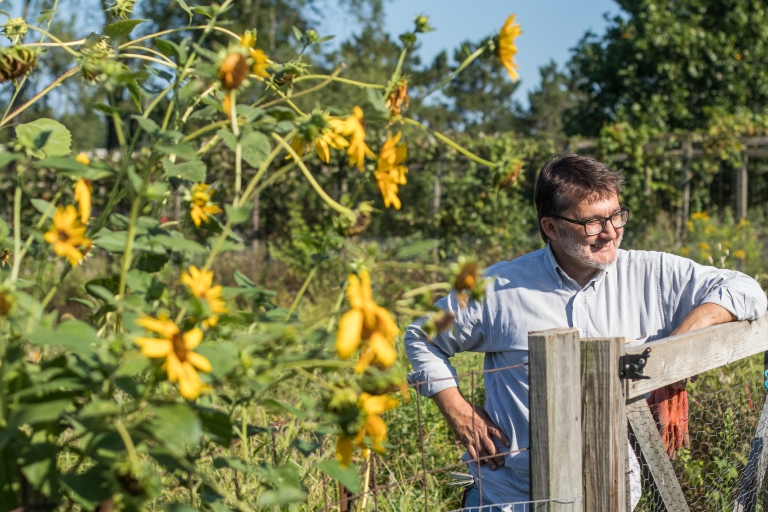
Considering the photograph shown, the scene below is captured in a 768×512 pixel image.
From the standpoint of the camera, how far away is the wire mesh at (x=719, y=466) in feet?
6.21

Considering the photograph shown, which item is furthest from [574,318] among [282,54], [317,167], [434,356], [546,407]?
[282,54]

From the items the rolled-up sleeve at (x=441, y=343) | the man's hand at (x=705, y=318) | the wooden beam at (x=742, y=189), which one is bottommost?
the rolled-up sleeve at (x=441, y=343)

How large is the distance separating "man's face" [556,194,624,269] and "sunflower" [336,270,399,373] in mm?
1484

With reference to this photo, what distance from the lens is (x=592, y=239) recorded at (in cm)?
219

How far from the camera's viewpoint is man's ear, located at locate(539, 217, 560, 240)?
7.55 ft

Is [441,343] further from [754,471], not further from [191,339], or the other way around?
[191,339]

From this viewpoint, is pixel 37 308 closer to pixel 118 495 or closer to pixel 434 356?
pixel 118 495

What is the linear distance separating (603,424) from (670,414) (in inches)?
23.8

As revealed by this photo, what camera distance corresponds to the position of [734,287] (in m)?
2.05

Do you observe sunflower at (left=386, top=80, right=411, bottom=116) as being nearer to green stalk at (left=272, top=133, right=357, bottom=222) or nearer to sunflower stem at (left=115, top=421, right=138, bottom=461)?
green stalk at (left=272, top=133, right=357, bottom=222)

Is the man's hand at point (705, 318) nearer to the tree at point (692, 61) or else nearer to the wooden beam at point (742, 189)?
the wooden beam at point (742, 189)

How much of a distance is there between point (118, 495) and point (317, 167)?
726 cm

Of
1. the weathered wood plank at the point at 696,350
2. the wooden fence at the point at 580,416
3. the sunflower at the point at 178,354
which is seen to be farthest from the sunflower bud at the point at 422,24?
the weathered wood plank at the point at 696,350

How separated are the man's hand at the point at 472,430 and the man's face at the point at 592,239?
0.53 metres
